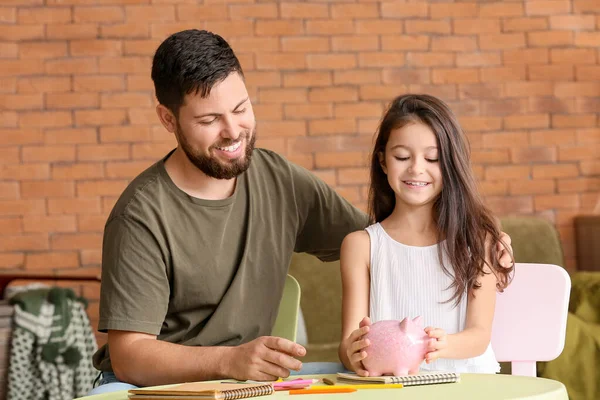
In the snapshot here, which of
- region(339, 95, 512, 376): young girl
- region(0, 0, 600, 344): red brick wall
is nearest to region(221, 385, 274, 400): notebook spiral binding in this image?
region(339, 95, 512, 376): young girl

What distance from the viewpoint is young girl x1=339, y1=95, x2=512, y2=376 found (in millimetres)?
1890

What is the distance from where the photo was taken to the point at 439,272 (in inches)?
76.0

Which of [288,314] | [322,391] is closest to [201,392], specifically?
[322,391]

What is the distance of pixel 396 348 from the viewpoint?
4.88 ft

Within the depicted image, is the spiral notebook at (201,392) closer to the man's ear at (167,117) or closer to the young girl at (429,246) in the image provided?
the young girl at (429,246)

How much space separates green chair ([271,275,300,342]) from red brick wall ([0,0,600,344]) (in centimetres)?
207

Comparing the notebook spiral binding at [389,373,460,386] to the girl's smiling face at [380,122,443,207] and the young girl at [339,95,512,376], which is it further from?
the girl's smiling face at [380,122,443,207]

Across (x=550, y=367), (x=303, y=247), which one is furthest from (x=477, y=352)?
(x=550, y=367)

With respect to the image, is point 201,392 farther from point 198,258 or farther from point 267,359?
point 198,258

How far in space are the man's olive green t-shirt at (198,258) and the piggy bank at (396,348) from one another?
0.57m

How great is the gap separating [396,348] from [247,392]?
277 mm

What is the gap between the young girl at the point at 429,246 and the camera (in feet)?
6.20

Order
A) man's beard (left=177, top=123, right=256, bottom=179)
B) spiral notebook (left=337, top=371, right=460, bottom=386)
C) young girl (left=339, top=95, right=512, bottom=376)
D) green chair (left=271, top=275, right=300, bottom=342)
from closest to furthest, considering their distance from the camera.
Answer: spiral notebook (left=337, top=371, right=460, bottom=386) → young girl (left=339, top=95, right=512, bottom=376) → man's beard (left=177, top=123, right=256, bottom=179) → green chair (left=271, top=275, right=300, bottom=342)

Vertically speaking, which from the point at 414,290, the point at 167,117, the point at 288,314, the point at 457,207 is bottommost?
the point at 288,314
